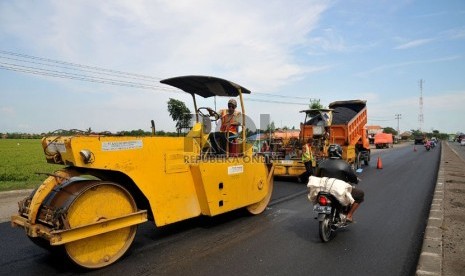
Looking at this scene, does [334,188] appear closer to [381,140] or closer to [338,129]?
[338,129]

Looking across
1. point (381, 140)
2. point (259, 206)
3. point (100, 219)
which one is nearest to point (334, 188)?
point (259, 206)

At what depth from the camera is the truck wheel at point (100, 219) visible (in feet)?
13.3

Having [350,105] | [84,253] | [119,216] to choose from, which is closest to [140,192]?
[119,216]

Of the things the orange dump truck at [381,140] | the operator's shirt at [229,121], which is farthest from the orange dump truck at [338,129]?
the orange dump truck at [381,140]

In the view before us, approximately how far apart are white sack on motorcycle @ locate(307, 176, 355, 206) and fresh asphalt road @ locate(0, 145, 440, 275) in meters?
0.65

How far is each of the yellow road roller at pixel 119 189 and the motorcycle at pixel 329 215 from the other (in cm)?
153

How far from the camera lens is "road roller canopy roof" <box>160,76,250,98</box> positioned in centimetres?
607

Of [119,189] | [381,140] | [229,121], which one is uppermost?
[229,121]

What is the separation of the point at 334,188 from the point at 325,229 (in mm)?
640

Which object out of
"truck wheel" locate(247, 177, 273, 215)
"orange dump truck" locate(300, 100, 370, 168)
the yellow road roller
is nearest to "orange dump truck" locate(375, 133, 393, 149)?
"orange dump truck" locate(300, 100, 370, 168)

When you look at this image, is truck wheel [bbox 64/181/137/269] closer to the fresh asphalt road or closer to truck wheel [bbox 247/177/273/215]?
the fresh asphalt road

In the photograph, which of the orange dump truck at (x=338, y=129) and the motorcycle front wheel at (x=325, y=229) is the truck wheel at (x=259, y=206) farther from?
the orange dump truck at (x=338, y=129)

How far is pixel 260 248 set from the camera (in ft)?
16.5

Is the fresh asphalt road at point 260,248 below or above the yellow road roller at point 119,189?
below
